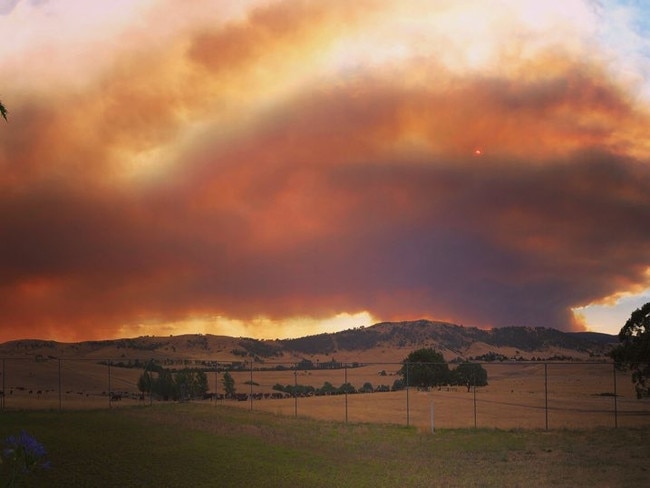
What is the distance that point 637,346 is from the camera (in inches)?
2211

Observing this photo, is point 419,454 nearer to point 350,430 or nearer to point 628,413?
point 350,430

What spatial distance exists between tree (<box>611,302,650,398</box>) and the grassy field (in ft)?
47.1

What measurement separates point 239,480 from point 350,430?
18.5 metres

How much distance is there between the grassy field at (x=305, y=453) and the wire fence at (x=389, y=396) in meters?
6.10

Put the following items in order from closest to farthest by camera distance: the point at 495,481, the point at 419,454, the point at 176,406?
1. the point at 495,481
2. the point at 419,454
3. the point at 176,406

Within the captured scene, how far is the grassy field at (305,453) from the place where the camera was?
23.4 metres

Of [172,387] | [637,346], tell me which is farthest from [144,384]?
[637,346]

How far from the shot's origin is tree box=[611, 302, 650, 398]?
55.4 meters

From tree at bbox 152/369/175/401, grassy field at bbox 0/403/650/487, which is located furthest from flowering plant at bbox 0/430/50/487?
tree at bbox 152/369/175/401

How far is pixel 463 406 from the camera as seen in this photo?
234ft

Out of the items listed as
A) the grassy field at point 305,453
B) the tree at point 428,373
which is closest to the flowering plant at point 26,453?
the grassy field at point 305,453

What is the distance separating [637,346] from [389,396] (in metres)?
34.5

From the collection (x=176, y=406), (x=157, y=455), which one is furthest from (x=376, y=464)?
(x=176, y=406)

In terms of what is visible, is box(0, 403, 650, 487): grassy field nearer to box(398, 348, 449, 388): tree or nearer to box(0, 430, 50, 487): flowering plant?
box(0, 430, 50, 487): flowering plant
